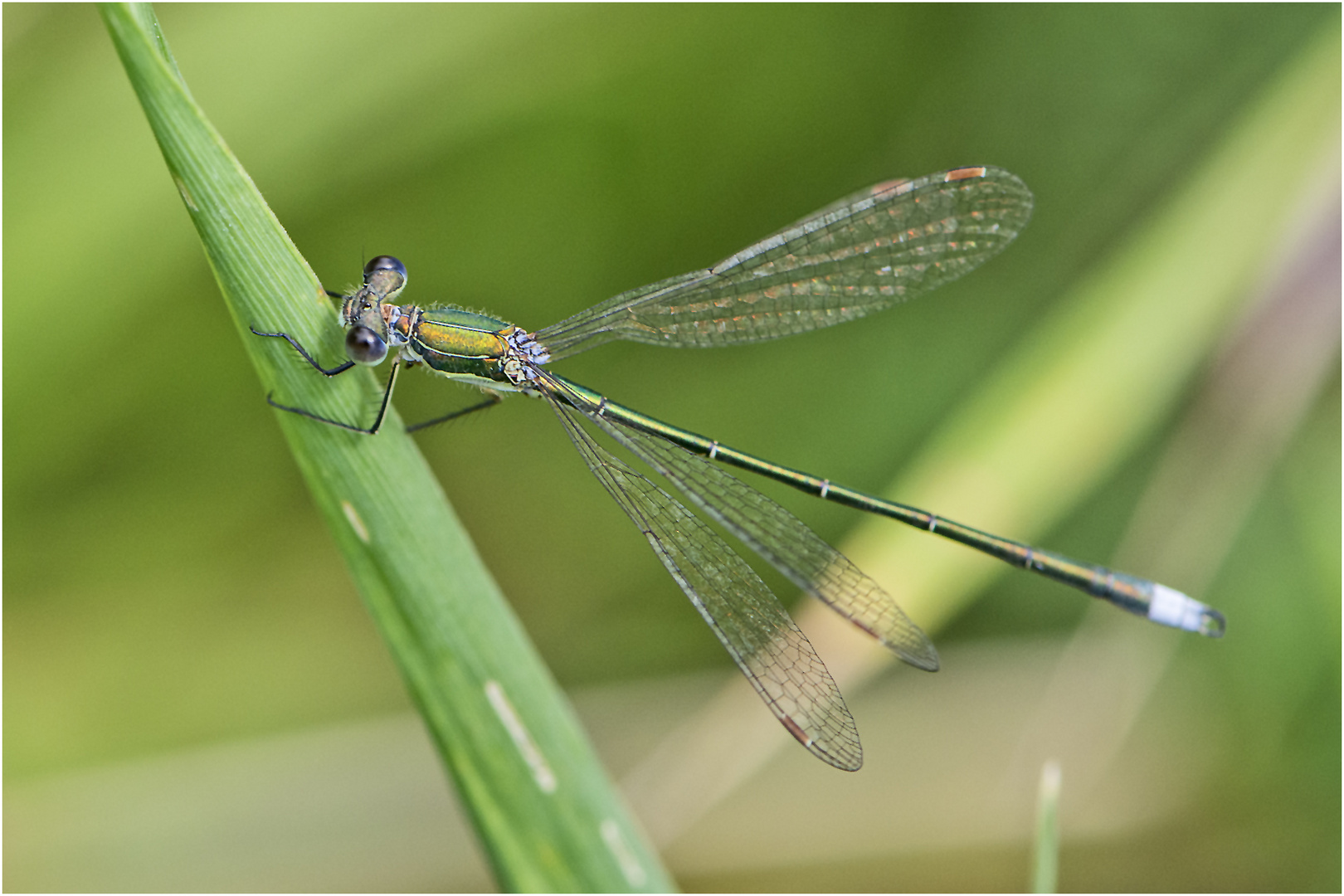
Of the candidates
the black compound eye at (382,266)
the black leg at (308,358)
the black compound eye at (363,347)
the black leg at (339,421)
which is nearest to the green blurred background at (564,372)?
the black compound eye at (382,266)

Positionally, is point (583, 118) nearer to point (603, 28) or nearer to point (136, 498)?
point (603, 28)

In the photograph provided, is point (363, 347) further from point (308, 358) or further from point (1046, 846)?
point (1046, 846)

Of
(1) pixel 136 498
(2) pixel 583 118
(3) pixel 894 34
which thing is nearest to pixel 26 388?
(1) pixel 136 498

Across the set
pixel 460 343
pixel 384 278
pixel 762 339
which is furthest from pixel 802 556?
pixel 384 278

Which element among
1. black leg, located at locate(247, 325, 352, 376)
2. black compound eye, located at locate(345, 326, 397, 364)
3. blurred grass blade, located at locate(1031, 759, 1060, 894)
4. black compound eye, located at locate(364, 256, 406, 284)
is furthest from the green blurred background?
blurred grass blade, located at locate(1031, 759, 1060, 894)

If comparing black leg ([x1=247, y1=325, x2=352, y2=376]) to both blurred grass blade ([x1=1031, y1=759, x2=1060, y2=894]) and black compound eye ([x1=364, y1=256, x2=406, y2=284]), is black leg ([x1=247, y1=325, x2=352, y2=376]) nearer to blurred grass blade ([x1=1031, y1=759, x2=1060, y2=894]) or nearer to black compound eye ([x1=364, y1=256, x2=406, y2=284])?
black compound eye ([x1=364, y1=256, x2=406, y2=284])

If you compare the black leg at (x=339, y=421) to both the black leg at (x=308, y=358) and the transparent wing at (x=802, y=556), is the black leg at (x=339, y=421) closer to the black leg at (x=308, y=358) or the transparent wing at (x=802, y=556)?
the black leg at (x=308, y=358)

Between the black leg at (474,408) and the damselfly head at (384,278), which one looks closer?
the damselfly head at (384,278)
